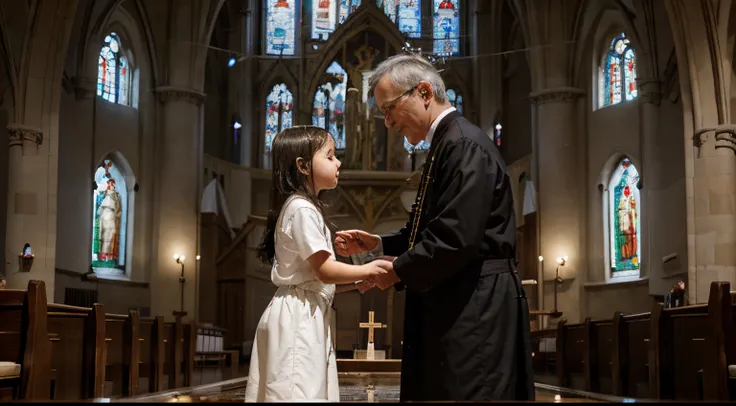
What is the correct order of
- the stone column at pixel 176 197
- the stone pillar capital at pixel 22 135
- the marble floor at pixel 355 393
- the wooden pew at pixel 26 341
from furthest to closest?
the stone column at pixel 176 197, the stone pillar capital at pixel 22 135, the marble floor at pixel 355 393, the wooden pew at pixel 26 341

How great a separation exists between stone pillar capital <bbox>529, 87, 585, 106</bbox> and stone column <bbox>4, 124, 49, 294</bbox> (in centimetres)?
1083

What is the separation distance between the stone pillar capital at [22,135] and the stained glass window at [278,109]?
1157 centimetres

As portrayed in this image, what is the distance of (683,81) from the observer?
15.5 meters

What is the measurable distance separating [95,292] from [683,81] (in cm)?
1216

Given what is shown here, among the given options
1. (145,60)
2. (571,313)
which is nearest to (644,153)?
(571,313)

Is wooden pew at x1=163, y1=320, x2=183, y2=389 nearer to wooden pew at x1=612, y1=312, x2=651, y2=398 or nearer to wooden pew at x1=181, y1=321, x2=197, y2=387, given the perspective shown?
wooden pew at x1=181, y1=321, x2=197, y2=387

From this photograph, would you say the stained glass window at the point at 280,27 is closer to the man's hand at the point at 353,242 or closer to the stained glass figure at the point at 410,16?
the stained glass figure at the point at 410,16

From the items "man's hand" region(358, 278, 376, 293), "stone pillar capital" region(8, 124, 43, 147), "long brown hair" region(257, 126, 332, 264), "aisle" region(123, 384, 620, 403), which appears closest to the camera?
"man's hand" region(358, 278, 376, 293)

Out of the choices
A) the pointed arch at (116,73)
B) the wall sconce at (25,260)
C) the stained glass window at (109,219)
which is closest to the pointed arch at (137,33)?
the pointed arch at (116,73)

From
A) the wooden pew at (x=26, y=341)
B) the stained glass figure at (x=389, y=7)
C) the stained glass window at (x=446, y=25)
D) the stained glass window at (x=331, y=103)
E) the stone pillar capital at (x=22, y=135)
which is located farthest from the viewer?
the stained glass figure at (x=389, y=7)

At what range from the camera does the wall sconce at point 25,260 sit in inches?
629

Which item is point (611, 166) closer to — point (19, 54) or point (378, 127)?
point (378, 127)

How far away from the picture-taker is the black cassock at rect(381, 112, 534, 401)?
333 centimetres

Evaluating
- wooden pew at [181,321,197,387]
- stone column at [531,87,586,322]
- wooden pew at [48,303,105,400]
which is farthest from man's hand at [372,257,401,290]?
stone column at [531,87,586,322]
